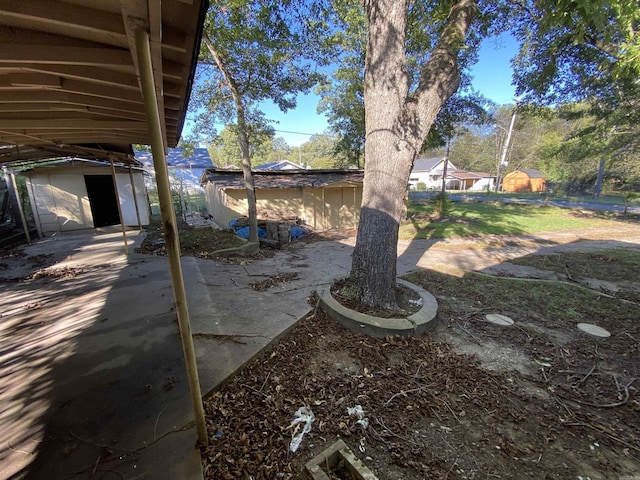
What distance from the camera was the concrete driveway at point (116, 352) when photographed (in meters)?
1.64

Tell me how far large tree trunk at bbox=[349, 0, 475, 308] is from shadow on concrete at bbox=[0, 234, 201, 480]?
2572mm

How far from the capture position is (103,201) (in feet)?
40.3

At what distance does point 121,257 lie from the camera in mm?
6238

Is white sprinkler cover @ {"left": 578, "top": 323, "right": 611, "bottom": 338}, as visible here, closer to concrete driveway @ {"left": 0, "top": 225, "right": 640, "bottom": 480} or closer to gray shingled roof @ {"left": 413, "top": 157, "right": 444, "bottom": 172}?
concrete driveway @ {"left": 0, "top": 225, "right": 640, "bottom": 480}

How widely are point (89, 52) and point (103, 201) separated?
14.0 m

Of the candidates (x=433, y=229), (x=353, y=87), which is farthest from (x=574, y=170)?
(x=353, y=87)

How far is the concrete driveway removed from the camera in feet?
5.38

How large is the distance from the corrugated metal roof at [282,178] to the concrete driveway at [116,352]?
19.6 feet

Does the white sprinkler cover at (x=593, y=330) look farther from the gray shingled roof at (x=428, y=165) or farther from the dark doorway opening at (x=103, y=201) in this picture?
the gray shingled roof at (x=428, y=165)

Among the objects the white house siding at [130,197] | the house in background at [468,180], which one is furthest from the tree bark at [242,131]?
the house in background at [468,180]

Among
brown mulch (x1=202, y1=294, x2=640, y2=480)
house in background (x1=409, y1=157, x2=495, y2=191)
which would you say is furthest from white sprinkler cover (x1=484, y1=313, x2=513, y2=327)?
house in background (x1=409, y1=157, x2=495, y2=191)

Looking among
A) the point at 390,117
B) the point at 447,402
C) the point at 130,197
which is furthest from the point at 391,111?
the point at 130,197

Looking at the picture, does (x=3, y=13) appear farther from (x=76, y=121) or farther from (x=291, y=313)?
(x=291, y=313)

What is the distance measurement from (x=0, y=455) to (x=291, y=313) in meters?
2.52
